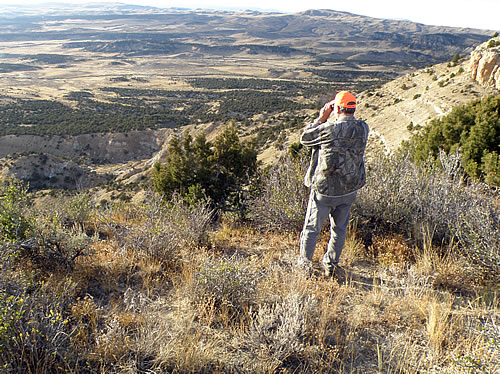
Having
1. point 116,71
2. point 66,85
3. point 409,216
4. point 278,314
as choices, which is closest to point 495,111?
point 409,216

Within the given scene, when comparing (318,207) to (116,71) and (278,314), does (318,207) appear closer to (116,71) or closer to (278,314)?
(278,314)

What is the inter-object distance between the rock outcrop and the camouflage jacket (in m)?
25.2

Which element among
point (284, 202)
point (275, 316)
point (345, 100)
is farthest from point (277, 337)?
point (284, 202)

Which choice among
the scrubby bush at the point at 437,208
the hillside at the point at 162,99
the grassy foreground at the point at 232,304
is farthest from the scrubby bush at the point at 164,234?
the hillside at the point at 162,99

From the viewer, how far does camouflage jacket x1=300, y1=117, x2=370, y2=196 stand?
2.77 meters

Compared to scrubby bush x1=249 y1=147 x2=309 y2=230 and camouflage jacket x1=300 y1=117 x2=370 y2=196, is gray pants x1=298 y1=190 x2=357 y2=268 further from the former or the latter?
scrubby bush x1=249 y1=147 x2=309 y2=230

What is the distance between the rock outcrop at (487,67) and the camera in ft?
71.9

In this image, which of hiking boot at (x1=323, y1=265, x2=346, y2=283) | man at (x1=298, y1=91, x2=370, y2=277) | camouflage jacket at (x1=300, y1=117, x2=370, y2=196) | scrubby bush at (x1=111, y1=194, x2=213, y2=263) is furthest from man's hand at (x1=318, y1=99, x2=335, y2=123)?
scrubby bush at (x1=111, y1=194, x2=213, y2=263)

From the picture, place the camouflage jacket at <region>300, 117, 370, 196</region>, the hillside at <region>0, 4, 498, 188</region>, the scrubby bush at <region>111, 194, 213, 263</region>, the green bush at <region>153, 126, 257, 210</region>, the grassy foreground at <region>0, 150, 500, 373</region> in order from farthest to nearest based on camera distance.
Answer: the hillside at <region>0, 4, 498, 188</region> → the green bush at <region>153, 126, 257, 210</region> → the scrubby bush at <region>111, 194, 213, 263</region> → the camouflage jacket at <region>300, 117, 370, 196</region> → the grassy foreground at <region>0, 150, 500, 373</region>

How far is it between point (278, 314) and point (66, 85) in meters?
96.8

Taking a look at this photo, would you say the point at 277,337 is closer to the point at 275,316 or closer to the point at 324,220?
the point at 275,316

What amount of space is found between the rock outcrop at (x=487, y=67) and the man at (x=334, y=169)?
25171mm

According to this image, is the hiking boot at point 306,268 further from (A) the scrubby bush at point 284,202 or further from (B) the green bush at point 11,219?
(B) the green bush at point 11,219

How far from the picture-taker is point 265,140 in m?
34.2
